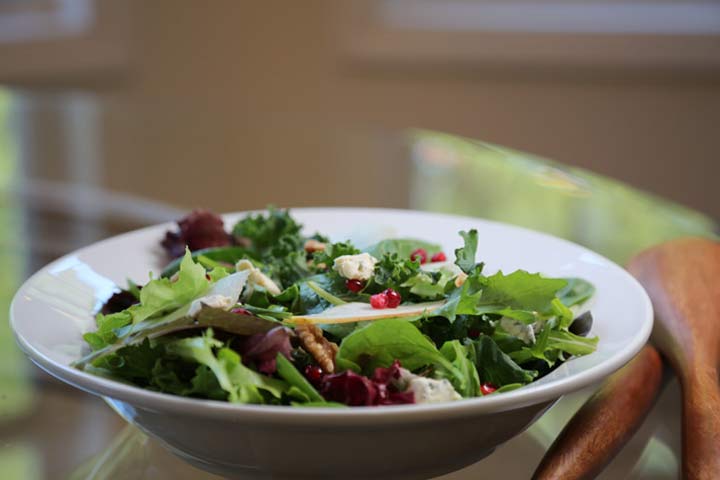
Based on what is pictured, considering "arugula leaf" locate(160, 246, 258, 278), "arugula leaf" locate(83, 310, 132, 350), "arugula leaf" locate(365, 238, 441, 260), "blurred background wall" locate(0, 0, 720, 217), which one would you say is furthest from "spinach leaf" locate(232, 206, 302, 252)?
"blurred background wall" locate(0, 0, 720, 217)

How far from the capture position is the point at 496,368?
76 cm

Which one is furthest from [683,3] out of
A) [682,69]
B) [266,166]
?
[266,166]

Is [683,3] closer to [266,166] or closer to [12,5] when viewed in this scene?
[266,166]

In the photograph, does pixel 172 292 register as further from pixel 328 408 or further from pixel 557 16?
pixel 557 16

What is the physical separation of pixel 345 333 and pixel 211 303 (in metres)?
0.13

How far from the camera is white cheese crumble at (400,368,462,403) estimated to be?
2.18ft

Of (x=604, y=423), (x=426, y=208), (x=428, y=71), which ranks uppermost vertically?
(x=604, y=423)

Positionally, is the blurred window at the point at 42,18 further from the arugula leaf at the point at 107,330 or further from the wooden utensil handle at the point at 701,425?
the wooden utensil handle at the point at 701,425

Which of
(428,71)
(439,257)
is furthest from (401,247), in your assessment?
(428,71)

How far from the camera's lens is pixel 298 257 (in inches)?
40.6

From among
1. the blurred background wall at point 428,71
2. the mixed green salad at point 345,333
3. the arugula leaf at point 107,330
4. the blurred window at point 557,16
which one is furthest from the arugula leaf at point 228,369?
the blurred window at point 557,16

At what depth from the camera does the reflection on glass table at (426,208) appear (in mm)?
771

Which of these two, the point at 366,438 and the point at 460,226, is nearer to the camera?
the point at 366,438

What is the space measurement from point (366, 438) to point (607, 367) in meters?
0.20
